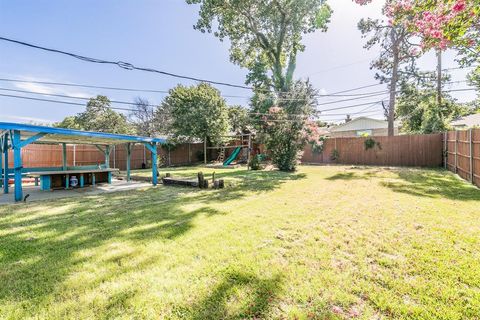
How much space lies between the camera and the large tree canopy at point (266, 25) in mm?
14695

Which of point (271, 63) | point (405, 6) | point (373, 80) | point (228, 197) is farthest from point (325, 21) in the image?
point (228, 197)

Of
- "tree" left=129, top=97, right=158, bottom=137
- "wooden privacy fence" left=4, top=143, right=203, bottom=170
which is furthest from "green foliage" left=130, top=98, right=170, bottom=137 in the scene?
"wooden privacy fence" left=4, top=143, right=203, bottom=170

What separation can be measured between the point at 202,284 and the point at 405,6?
5.30m

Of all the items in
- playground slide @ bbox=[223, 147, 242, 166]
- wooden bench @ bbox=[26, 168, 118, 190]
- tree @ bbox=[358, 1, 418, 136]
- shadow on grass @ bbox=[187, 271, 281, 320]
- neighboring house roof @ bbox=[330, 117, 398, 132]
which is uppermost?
tree @ bbox=[358, 1, 418, 136]

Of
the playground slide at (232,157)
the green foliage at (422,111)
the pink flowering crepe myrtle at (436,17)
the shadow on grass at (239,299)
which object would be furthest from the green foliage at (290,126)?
the shadow on grass at (239,299)

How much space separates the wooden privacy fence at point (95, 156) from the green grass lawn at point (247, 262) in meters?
12.8

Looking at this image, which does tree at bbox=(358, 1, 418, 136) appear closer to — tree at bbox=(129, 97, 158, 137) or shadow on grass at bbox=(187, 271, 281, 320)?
shadow on grass at bbox=(187, 271, 281, 320)

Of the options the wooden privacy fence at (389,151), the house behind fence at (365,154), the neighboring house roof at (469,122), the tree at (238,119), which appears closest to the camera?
the house behind fence at (365,154)

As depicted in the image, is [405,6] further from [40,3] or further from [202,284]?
[40,3]

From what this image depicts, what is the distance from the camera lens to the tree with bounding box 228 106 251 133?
75.7 ft

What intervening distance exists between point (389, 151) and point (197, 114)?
14.8 m

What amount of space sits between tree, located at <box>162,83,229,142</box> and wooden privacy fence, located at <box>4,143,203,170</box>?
176 centimetres

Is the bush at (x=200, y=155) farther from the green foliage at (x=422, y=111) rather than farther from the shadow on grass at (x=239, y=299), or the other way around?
the shadow on grass at (x=239, y=299)

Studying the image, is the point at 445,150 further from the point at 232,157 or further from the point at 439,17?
the point at 232,157
